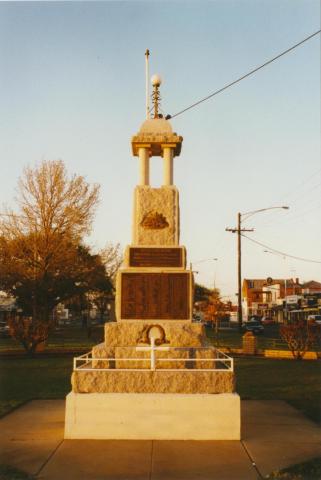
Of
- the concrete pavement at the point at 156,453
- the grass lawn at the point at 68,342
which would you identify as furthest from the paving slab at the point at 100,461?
the grass lawn at the point at 68,342

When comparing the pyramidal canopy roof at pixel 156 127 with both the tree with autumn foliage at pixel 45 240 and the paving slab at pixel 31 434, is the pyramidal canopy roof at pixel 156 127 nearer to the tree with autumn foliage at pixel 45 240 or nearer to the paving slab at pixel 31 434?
the paving slab at pixel 31 434

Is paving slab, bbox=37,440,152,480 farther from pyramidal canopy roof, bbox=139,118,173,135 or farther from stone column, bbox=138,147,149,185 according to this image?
pyramidal canopy roof, bbox=139,118,173,135

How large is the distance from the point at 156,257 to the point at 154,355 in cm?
250

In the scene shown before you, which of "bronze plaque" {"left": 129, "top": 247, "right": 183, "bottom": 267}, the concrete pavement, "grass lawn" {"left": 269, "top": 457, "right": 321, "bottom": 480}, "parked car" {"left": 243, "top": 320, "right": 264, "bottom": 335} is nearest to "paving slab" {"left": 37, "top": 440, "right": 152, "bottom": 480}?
the concrete pavement

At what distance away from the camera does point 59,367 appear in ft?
61.3

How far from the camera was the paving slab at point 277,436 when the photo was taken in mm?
7234

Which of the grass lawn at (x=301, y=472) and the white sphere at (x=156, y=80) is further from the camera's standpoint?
the white sphere at (x=156, y=80)

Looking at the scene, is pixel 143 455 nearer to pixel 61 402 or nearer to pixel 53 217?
pixel 61 402

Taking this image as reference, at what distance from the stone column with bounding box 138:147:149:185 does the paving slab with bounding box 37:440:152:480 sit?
5.81 metres

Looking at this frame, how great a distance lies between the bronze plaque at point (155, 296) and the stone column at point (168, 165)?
2.43 meters

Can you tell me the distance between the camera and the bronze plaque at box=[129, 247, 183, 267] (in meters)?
10.6

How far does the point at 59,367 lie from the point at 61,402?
699cm

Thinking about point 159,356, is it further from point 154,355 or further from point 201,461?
point 201,461

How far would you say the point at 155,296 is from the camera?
1023 cm
